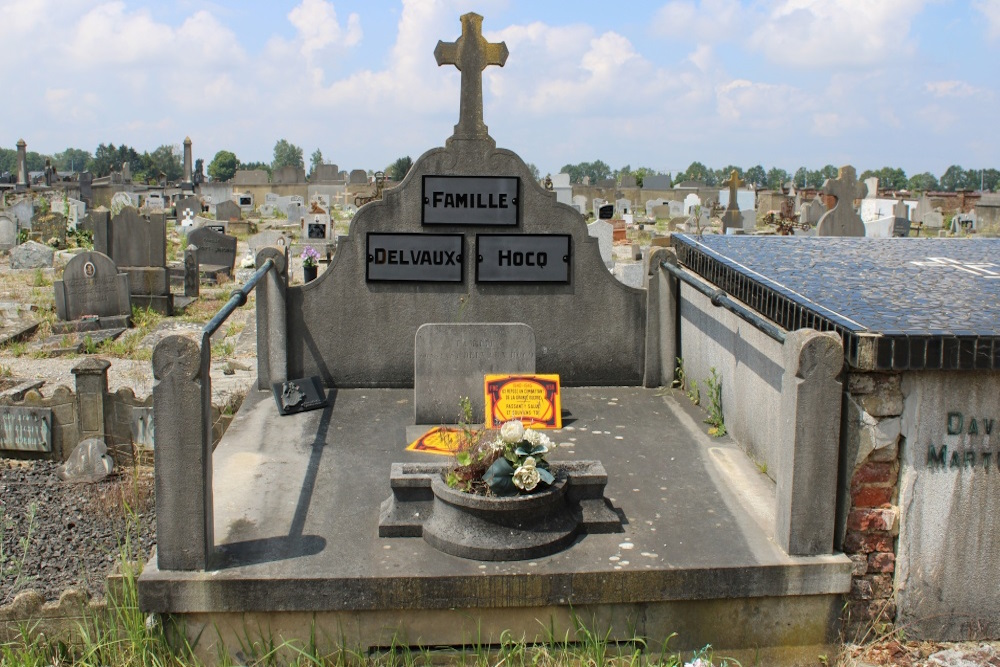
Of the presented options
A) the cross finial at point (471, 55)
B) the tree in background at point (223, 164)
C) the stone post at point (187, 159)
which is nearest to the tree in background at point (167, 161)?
the tree in background at point (223, 164)

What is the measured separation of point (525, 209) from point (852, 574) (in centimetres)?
378

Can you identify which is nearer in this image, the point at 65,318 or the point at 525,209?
the point at 525,209

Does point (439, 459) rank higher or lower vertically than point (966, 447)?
lower

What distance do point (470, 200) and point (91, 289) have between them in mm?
9405

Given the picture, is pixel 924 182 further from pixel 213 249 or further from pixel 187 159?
pixel 213 249

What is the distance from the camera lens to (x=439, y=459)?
555 cm

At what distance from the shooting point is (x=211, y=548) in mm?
4203

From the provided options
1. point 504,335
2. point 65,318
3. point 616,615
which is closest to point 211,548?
point 616,615

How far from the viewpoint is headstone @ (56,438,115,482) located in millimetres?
7211

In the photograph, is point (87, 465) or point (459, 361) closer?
point (459, 361)

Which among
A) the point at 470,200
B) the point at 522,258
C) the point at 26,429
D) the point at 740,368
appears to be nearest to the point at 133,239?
the point at 26,429

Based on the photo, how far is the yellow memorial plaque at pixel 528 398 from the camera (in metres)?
6.10

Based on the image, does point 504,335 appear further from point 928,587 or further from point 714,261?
point 928,587

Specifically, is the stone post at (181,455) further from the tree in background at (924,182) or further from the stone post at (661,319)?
the tree in background at (924,182)
